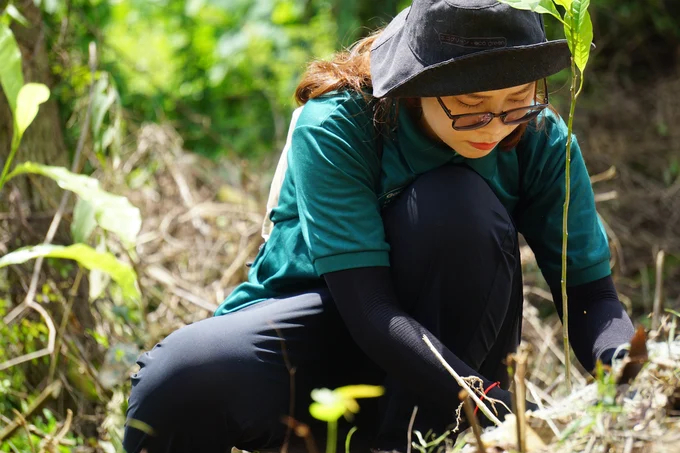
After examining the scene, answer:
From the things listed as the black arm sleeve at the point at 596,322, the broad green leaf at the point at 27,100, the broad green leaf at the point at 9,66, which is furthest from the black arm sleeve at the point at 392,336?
the broad green leaf at the point at 9,66

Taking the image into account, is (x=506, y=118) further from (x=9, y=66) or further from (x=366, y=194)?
(x=9, y=66)

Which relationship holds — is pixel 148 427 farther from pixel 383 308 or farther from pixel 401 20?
pixel 401 20

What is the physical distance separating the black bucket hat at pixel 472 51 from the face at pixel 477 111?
0.15ft

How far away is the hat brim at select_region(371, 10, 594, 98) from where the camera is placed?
1.40 metres

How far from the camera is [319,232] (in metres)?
1.52

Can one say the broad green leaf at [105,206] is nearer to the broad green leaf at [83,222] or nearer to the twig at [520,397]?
the broad green leaf at [83,222]

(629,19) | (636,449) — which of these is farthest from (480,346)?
(629,19)

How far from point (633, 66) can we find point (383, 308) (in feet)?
8.89

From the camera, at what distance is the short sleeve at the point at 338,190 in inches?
59.2

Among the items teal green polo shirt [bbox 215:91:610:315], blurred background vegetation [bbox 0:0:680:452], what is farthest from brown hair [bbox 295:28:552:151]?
blurred background vegetation [bbox 0:0:680:452]

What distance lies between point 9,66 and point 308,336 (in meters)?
0.80

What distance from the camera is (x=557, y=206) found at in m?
1.67

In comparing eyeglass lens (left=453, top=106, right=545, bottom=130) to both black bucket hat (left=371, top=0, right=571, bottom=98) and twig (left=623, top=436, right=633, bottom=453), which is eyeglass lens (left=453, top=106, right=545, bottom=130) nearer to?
black bucket hat (left=371, top=0, right=571, bottom=98)

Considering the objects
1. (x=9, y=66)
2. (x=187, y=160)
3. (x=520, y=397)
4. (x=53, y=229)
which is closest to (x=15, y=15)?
(x=9, y=66)
